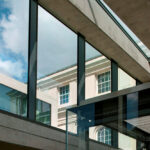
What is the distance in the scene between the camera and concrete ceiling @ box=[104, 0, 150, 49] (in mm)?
4267

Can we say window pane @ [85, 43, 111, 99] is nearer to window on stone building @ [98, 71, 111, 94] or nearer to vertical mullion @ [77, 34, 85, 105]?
window on stone building @ [98, 71, 111, 94]

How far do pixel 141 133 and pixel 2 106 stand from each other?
2.53 m

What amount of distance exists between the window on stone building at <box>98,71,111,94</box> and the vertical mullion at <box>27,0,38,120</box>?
80.7 inches

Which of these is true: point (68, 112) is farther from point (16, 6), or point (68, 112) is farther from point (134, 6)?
point (16, 6)

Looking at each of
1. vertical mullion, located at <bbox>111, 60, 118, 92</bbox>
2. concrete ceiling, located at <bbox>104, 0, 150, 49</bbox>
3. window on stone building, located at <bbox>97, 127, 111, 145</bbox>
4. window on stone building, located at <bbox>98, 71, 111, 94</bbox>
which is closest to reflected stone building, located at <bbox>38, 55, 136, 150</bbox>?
window on stone building, located at <bbox>98, 71, 111, 94</bbox>

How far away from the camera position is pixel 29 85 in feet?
18.3

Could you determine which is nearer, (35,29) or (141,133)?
(141,133)

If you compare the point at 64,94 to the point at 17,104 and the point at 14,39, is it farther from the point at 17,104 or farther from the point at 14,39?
the point at 14,39

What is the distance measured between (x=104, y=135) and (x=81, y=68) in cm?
415

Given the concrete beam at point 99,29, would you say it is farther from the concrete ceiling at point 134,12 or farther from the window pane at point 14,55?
the concrete ceiling at point 134,12

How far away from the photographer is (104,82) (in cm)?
780

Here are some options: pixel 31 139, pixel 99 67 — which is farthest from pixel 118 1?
pixel 99 67

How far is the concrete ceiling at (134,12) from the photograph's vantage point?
14.0 feet

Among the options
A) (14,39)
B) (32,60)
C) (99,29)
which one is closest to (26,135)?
(32,60)
